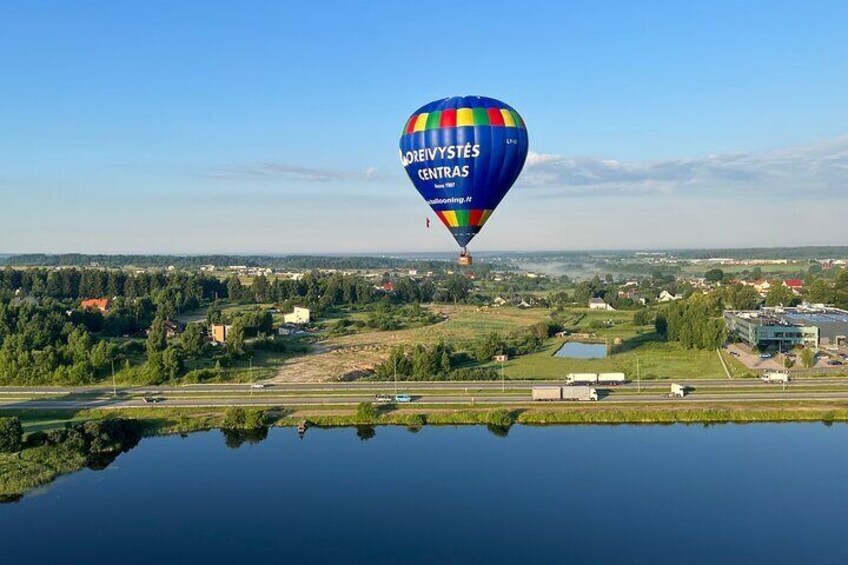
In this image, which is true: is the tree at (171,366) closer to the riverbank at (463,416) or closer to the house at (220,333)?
the riverbank at (463,416)

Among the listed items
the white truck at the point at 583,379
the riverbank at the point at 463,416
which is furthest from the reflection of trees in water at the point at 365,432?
the white truck at the point at 583,379

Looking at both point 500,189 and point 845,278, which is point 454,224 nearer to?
point 500,189

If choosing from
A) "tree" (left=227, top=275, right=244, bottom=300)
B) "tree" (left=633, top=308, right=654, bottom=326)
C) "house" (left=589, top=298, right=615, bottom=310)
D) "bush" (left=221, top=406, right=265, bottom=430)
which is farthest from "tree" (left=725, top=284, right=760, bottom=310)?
"tree" (left=227, top=275, right=244, bottom=300)

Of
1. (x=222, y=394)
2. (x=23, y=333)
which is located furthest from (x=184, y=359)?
(x=23, y=333)

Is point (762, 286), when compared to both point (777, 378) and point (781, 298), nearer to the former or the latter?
point (781, 298)

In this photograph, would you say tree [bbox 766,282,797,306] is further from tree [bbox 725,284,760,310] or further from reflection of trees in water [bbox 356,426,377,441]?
reflection of trees in water [bbox 356,426,377,441]

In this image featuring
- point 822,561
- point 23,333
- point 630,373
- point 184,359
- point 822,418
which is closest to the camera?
point 822,561
